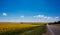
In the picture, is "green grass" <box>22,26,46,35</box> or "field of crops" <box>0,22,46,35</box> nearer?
"field of crops" <box>0,22,46,35</box>

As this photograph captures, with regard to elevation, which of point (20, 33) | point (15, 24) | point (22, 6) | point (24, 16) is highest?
point (22, 6)

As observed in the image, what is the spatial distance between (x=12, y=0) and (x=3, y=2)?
218mm

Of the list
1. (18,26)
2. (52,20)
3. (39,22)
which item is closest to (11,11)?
(18,26)

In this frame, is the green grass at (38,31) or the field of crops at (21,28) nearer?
the field of crops at (21,28)

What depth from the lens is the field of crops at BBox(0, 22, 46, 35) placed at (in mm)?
2953

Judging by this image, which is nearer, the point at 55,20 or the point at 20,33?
the point at 20,33

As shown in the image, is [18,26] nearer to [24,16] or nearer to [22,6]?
[24,16]

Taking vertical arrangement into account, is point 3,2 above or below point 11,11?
above

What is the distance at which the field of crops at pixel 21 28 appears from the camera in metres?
2.95

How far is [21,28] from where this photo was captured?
3078 mm

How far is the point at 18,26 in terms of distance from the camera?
10.2 feet

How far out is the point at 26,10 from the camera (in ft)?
10.3

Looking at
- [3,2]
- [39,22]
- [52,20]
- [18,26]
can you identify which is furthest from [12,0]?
[52,20]

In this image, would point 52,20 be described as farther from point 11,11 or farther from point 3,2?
point 3,2
